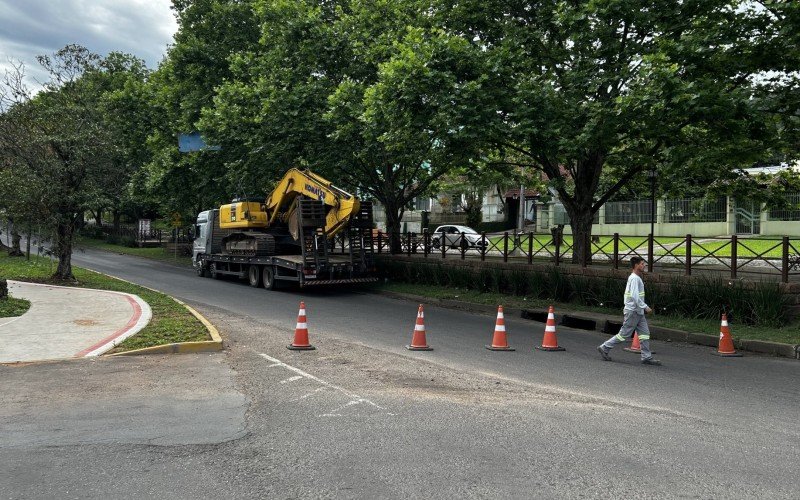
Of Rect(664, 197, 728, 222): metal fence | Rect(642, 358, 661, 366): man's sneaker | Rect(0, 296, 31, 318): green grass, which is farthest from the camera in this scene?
Rect(664, 197, 728, 222): metal fence

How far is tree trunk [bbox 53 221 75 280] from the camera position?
1828 cm

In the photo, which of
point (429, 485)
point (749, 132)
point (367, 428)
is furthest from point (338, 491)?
point (749, 132)

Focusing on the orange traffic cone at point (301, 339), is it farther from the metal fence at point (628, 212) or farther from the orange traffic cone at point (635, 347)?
the metal fence at point (628, 212)

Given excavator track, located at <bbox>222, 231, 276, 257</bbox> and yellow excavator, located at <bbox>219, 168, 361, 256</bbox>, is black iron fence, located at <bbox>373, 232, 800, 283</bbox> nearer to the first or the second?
yellow excavator, located at <bbox>219, 168, 361, 256</bbox>

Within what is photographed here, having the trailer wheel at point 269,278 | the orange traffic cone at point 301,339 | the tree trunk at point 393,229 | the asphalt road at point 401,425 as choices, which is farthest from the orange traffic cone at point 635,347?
the tree trunk at point 393,229

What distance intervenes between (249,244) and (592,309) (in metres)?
12.2

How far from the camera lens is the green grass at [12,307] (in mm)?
12073

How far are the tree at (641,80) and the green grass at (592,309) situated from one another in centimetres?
339

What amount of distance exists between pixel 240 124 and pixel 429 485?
1765cm

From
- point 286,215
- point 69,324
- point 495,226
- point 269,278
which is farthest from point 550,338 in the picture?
point 495,226

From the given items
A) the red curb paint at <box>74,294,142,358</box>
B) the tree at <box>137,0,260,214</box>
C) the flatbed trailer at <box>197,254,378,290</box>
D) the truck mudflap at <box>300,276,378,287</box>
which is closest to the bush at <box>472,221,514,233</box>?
the tree at <box>137,0,260,214</box>

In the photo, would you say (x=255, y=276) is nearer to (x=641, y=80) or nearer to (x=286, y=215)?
(x=286, y=215)

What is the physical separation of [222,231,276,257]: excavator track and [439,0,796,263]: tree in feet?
29.9

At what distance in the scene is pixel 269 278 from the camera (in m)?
20.3
